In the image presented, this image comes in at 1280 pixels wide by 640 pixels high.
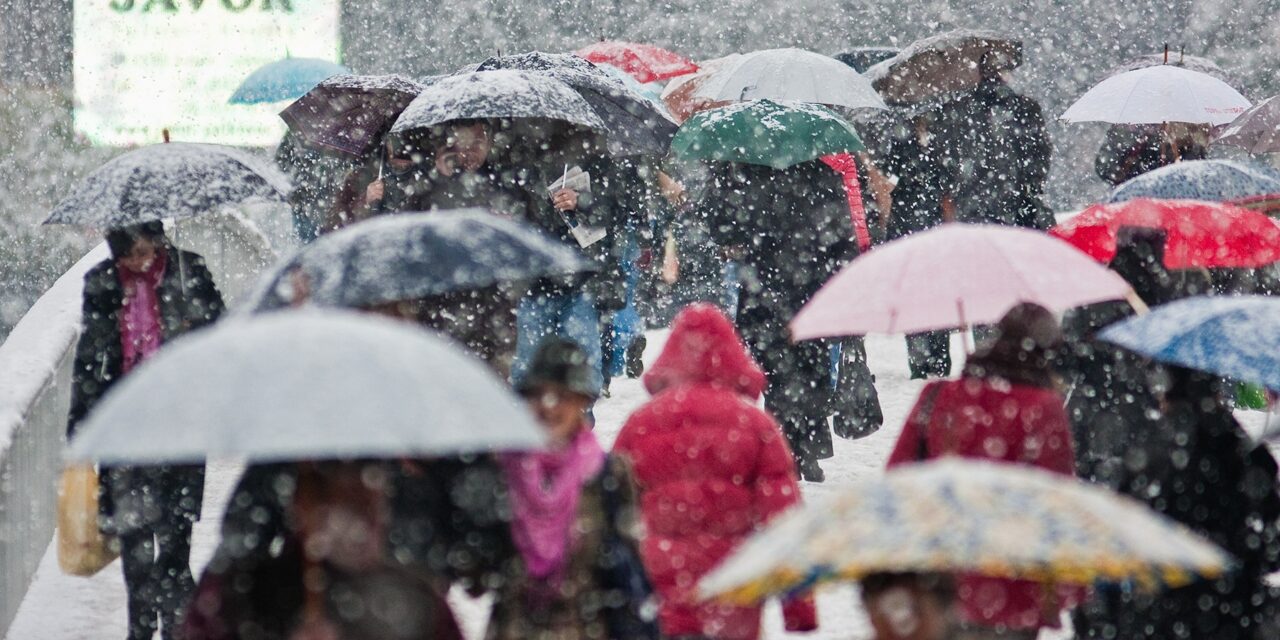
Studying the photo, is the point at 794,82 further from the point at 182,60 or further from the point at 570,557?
the point at 182,60

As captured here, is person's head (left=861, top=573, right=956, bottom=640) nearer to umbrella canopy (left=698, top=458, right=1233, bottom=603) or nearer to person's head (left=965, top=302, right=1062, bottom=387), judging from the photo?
umbrella canopy (left=698, top=458, right=1233, bottom=603)

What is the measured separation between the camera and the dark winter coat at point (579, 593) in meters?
5.40

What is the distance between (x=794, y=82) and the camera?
1264 centimetres

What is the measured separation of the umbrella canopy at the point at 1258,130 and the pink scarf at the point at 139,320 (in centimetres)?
736

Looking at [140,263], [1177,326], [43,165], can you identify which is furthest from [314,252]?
[43,165]

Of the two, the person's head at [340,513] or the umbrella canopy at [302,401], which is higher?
the umbrella canopy at [302,401]

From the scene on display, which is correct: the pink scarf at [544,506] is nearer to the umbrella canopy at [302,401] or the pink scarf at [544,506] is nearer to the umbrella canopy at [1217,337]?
the umbrella canopy at [302,401]

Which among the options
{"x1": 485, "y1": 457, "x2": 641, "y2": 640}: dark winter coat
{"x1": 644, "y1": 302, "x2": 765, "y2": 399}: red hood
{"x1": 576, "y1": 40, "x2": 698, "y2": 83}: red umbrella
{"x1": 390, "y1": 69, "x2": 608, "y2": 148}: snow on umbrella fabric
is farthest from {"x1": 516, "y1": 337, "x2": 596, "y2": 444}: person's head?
{"x1": 576, "y1": 40, "x2": 698, "y2": 83}: red umbrella

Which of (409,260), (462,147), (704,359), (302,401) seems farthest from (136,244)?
(302,401)

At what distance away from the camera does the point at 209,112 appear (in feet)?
69.4

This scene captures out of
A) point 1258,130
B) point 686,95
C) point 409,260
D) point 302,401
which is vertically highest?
point 302,401

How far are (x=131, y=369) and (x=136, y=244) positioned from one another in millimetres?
412

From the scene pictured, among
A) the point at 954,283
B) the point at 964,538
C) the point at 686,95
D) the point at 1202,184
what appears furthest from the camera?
the point at 686,95

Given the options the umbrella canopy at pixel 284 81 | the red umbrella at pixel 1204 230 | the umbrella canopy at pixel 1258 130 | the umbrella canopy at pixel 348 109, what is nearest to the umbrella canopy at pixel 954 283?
the red umbrella at pixel 1204 230
